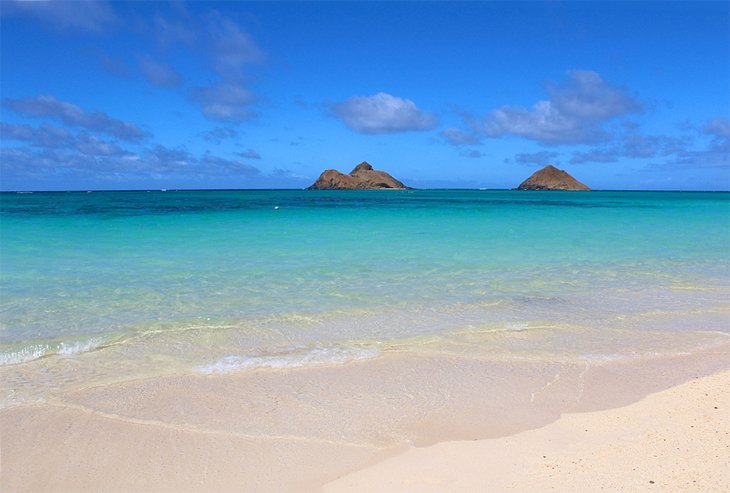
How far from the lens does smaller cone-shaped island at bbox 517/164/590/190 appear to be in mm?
155125

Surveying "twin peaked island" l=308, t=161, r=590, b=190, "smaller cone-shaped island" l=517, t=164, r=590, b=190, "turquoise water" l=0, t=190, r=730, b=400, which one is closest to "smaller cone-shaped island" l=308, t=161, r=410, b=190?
"twin peaked island" l=308, t=161, r=590, b=190

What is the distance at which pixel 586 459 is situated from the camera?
3.62m

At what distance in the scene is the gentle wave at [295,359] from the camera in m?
5.52

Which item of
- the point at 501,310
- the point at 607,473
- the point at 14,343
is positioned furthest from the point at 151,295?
the point at 607,473

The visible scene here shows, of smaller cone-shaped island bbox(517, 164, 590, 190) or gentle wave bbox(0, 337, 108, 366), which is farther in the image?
smaller cone-shaped island bbox(517, 164, 590, 190)

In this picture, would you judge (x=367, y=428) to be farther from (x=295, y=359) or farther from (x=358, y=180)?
(x=358, y=180)

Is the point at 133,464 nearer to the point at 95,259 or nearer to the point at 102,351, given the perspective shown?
the point at 102,351

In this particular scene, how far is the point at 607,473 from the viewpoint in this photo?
3420mm

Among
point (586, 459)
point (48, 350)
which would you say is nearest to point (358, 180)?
point (48, 350)

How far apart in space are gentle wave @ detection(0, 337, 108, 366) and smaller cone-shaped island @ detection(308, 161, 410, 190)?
141663 mm

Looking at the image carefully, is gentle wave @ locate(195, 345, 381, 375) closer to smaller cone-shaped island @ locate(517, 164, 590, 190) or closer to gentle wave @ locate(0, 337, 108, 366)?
gentle wave @ locate(0, 337, 108, 366)

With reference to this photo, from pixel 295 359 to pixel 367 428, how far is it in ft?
5.98

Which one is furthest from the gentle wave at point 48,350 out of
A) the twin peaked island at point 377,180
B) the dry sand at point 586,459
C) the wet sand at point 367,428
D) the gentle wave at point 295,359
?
the twin peaked island at point 377,180

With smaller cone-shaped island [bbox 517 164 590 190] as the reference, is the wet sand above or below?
below
